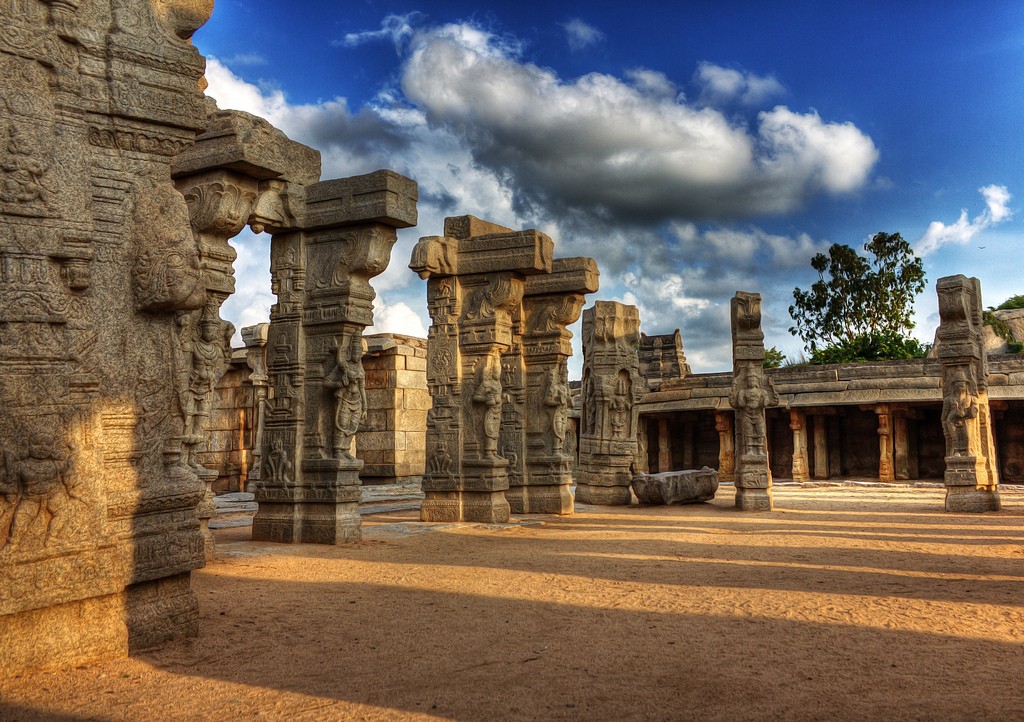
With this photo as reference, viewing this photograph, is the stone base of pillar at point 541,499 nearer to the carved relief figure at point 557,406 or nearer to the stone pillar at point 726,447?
the carved relief figure at point 557,406

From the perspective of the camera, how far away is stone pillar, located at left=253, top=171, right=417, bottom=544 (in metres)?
10.4

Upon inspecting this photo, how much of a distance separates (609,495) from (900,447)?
36.9 ft

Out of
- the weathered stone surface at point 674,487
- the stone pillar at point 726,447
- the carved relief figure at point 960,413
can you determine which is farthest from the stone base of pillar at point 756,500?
the stone pillar at point 726,447

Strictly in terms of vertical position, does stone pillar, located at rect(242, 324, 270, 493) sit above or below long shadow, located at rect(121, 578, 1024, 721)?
above

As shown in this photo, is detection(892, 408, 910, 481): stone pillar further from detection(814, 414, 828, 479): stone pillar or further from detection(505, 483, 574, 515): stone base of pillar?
detection(505, 483, 574, 515): stone base of pillar

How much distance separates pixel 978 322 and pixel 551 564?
470 inches

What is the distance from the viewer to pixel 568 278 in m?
15.7

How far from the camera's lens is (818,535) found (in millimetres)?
11406

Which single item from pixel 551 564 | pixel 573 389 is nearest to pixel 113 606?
pixel 551 564

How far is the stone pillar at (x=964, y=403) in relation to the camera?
51.1 feet

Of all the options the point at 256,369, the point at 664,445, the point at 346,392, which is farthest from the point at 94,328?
the point at 664,445

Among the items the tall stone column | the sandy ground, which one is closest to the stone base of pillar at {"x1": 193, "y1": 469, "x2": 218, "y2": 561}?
the sandy ground

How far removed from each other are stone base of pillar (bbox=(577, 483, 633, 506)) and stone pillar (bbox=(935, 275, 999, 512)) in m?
5.95

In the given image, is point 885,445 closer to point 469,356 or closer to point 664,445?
point 664,445
